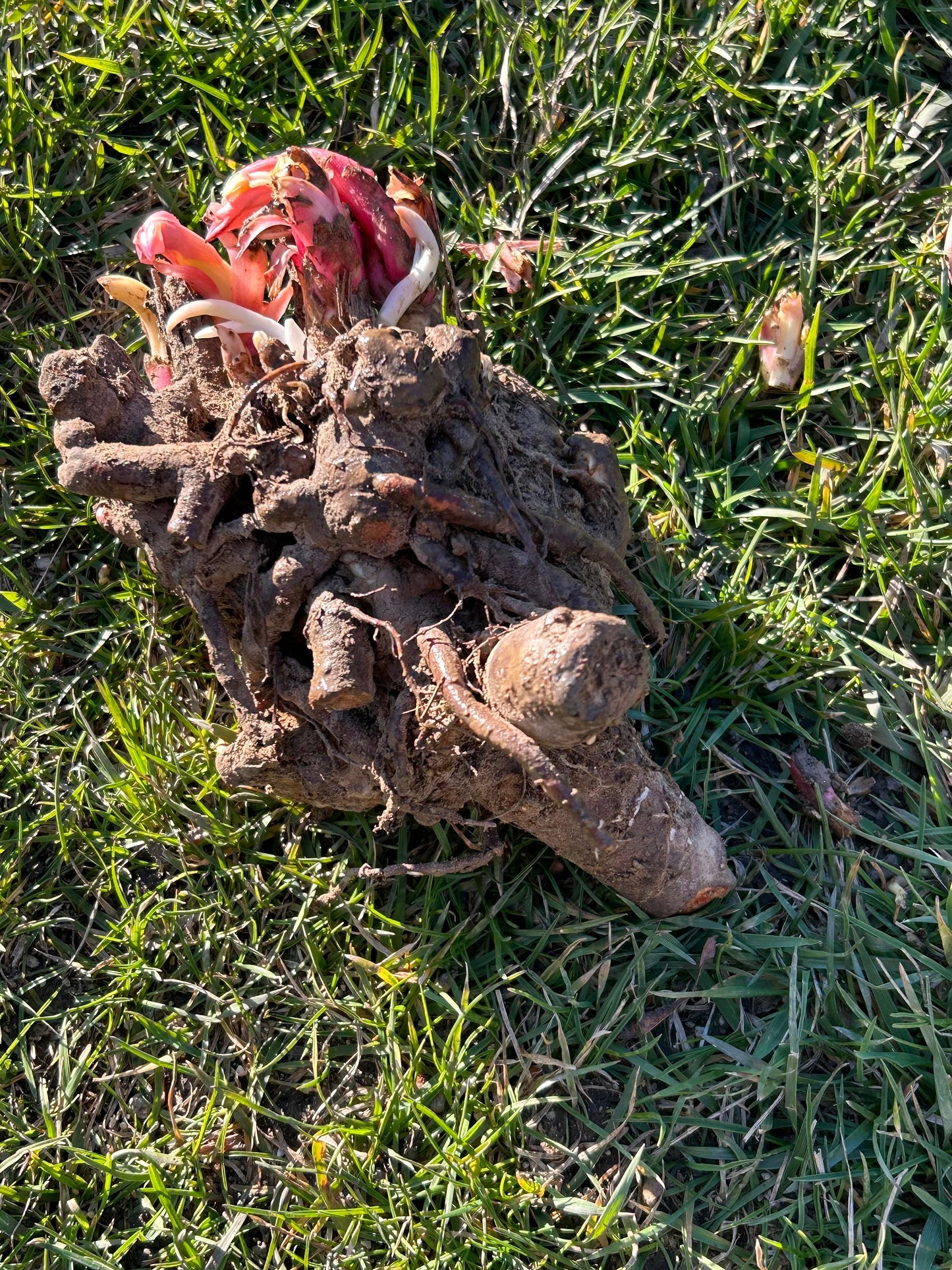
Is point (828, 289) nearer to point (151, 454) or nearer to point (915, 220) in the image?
point (915, 220)

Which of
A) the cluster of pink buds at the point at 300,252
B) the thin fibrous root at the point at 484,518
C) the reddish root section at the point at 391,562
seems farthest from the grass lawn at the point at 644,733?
the cluster of pink buds at the point at 300,252

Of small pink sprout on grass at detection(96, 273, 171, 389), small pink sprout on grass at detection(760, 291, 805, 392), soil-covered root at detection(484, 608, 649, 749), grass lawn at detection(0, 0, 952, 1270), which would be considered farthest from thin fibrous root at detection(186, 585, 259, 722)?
small pink sprout on grass at detection(760, 291, 805, 392)

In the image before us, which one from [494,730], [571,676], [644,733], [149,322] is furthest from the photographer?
[644,733]

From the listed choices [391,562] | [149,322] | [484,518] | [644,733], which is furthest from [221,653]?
[644,733]

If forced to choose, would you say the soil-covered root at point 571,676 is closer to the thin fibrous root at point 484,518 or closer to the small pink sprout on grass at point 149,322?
the thin fibrous root at point 484,518

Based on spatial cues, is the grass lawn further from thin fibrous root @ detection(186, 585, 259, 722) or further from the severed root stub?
thin fibrous root @ detection(186, 585, 259, 722)

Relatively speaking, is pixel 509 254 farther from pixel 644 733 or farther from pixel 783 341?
pixel 644 733
